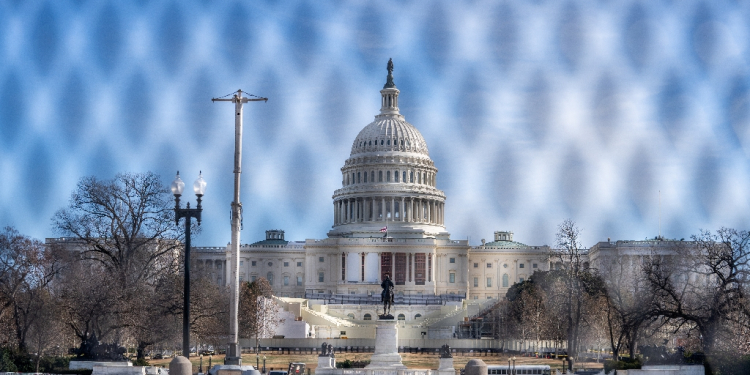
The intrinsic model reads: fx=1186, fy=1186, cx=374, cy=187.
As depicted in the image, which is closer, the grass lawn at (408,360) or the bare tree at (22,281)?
the bare tree at (22,281)

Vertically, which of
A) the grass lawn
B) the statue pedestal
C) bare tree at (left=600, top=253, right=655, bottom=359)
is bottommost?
the grass lawn

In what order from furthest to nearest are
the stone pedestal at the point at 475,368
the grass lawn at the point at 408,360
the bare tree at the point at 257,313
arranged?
the bare tree at the point at 257,313, the grass lawn at the point at 408,360, the stone pedestal at the point at 475,368

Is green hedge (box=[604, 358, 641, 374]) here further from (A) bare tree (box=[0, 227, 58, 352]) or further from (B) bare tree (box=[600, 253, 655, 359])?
(A) bare tree (box=[0, 227, 58, 352])

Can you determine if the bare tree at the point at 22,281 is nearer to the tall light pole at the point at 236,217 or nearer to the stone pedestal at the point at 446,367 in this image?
the tall light pole at the point at 236,217

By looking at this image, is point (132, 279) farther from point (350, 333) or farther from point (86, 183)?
point (350, 333)

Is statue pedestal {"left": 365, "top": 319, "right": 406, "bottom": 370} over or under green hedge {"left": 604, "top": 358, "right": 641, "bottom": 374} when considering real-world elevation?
over

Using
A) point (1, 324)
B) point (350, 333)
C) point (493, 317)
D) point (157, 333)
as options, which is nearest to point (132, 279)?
point (157, 333)

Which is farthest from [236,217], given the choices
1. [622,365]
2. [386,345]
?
[622,365]

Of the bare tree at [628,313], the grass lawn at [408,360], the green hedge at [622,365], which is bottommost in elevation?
the grass lawn at [408,360]

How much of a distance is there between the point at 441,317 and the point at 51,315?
91.0 meters

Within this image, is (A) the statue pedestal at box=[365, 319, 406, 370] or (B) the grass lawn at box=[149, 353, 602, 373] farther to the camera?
(B) the grass lawn at box=[149, 353, 602, 373]

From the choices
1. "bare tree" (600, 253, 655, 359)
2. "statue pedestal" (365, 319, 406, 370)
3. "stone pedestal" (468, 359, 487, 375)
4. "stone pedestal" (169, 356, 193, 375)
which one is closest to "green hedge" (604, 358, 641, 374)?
"bare tree" (600, 253, 655, 359)

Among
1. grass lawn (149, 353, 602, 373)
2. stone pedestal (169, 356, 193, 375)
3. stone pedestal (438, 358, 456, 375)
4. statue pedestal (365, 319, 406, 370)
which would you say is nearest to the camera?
stone pedestal (169, 356, 193, 375)

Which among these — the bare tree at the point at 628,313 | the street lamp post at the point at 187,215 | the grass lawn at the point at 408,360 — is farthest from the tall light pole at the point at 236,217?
the bare tree at the point at 628,313
